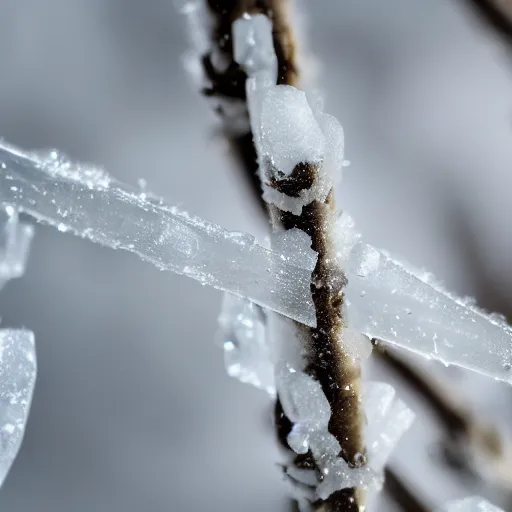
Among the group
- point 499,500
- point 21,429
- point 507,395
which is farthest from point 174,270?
point 507,395

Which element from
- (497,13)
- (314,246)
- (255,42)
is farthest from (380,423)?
(497,13)

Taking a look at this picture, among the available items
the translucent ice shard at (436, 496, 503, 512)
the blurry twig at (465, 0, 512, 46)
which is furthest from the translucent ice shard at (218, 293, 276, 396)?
the blurry twig at (465, 0, 512, 46)

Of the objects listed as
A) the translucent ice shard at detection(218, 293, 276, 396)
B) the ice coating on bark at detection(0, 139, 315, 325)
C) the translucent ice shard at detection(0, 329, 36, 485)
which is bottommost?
the translucent ice shard at detection(0, 329, 36, 485)

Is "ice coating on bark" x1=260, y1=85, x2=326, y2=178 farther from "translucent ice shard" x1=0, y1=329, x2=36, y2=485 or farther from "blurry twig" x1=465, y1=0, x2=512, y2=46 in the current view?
"blurry twig" x1=465, y1=0, x2=512, y2=46

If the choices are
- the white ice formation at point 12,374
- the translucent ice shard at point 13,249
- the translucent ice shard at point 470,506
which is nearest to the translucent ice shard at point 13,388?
the white ice formation at point 12,374

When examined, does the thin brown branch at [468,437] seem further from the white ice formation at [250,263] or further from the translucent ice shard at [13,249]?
the translucent ice shard at [13,249]
